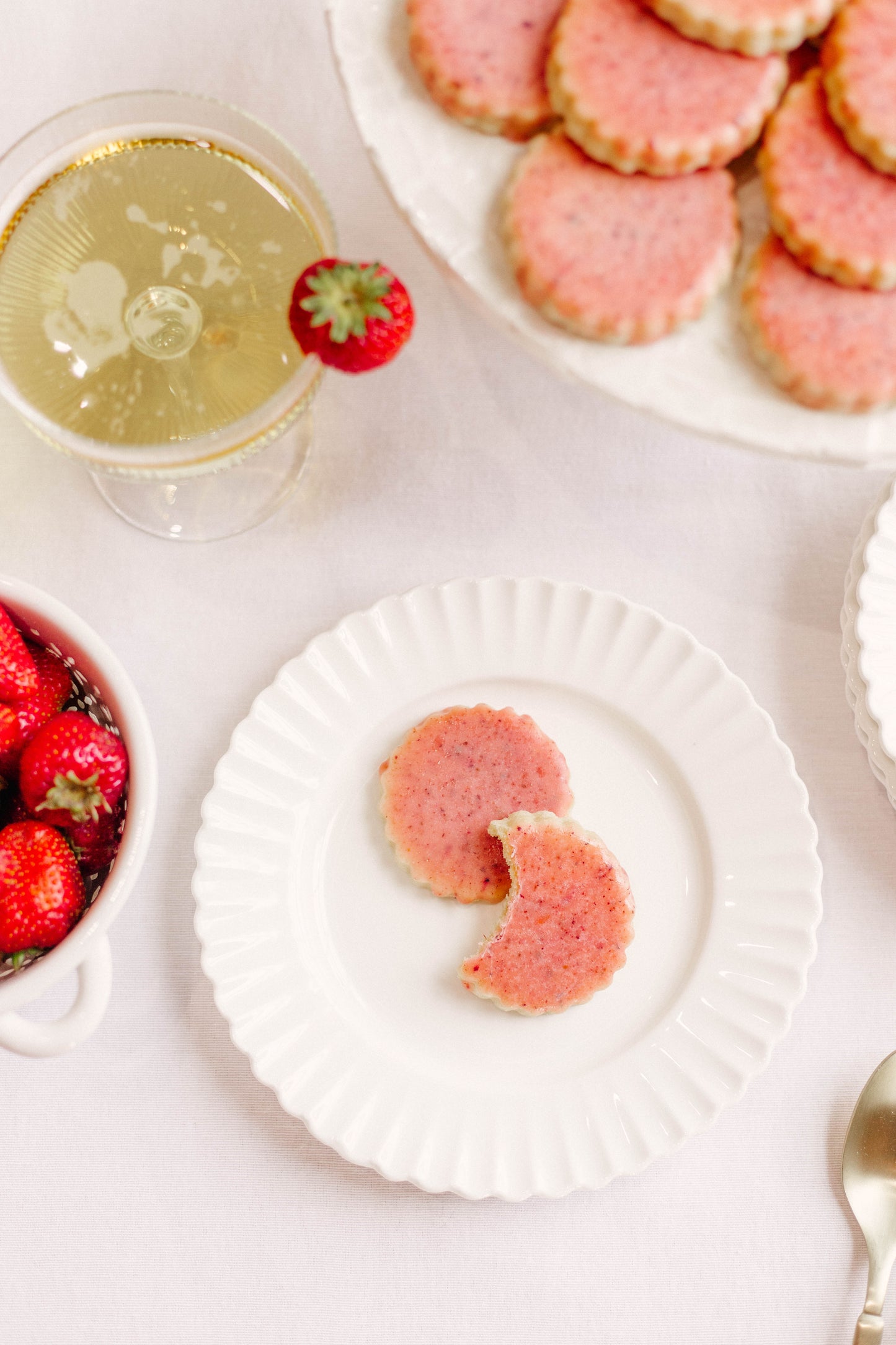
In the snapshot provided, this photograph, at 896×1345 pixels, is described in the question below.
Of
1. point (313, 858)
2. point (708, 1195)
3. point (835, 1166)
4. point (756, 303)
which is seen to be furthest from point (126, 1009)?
point (756, 303)

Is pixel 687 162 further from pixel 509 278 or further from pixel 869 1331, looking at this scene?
pixel 869 1331

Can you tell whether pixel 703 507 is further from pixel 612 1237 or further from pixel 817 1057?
pixel 612 1237

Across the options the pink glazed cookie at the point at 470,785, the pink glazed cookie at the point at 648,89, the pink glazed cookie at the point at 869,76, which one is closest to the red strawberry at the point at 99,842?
the pink glazed cookie at the point at 470,785

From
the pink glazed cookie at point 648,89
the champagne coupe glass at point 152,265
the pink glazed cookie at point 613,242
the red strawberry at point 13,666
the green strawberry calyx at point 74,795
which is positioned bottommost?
the green strawberry calyx at point 74,795

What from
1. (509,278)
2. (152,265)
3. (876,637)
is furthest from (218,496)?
(876,637)

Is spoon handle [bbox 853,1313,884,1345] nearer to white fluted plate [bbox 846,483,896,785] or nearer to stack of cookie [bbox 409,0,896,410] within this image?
white fluted plate [bbox 846,483,896,785]

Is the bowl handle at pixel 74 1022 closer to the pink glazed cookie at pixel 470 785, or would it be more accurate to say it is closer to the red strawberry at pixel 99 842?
the red strawberry at pixel 99 842

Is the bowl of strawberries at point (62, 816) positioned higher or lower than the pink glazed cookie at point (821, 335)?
lower
